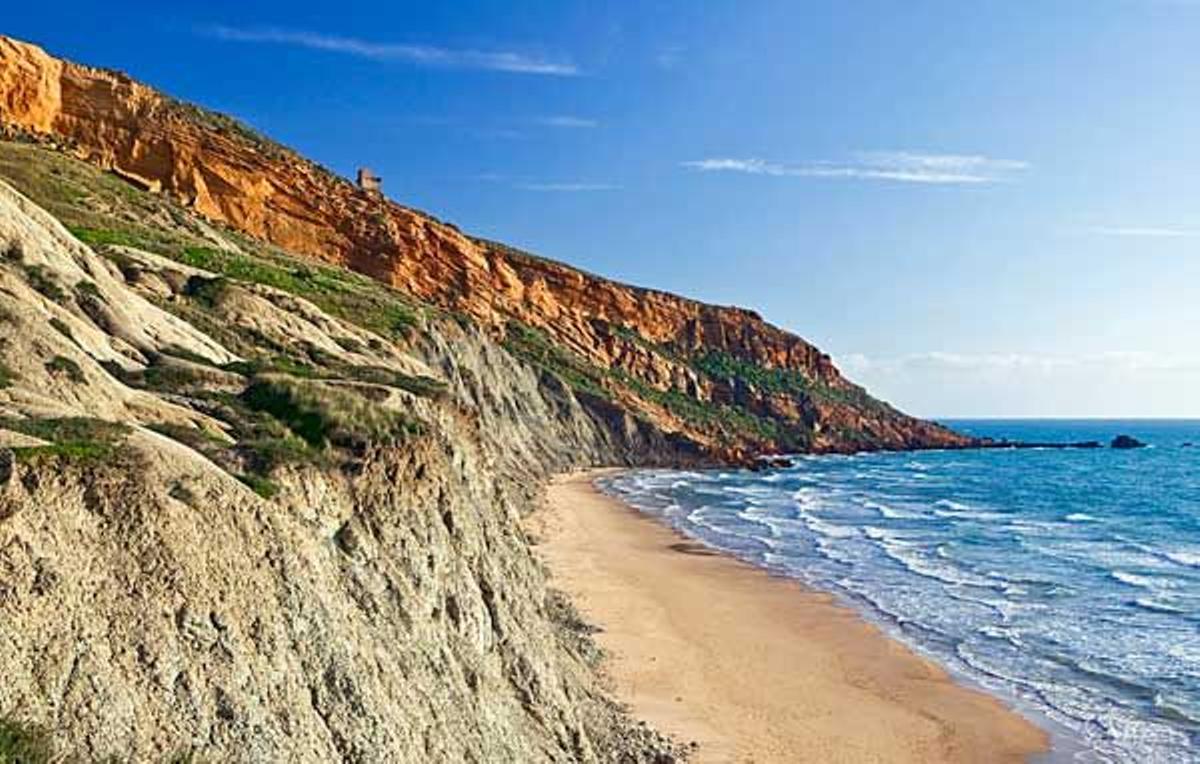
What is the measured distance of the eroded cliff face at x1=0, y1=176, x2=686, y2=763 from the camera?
7.52m

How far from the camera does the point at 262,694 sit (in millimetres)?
8539

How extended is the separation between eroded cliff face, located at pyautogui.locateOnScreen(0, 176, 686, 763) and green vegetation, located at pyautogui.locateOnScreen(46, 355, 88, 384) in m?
0.03

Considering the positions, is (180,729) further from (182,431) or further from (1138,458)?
(1138,458)

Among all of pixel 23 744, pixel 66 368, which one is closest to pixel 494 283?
pixel 66 368

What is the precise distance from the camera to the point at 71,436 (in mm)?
8781

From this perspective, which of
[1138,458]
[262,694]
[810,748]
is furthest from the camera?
[1138,458]

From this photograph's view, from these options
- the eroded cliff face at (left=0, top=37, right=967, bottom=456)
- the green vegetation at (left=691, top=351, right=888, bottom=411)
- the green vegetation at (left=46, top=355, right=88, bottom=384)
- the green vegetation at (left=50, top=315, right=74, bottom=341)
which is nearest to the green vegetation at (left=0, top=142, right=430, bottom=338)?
the eroded cliff face at (left=0, top=37, right=967, bottom=456)

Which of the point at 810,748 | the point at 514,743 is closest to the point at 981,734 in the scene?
the point at 810,748

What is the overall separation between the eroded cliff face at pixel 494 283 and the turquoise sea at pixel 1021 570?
2578cm

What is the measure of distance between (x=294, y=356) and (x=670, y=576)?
16.8 meters

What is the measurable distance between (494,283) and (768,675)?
251 feet

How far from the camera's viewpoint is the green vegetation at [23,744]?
6.38m

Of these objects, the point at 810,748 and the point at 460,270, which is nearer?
the point at 810,748

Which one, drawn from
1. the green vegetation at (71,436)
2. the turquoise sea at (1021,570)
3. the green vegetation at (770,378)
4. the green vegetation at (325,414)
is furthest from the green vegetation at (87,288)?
the green vegetation at (770,378)
